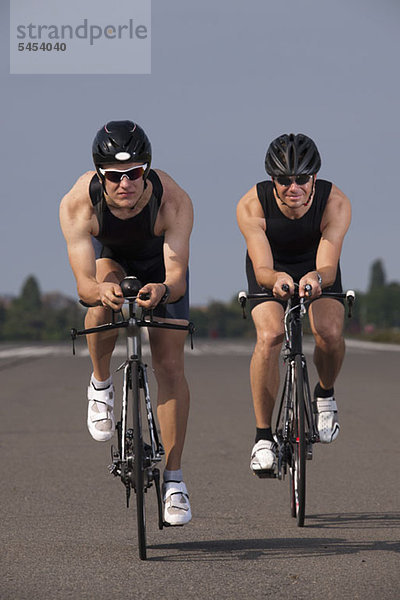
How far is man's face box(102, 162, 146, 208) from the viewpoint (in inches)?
204

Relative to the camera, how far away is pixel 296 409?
607 cm

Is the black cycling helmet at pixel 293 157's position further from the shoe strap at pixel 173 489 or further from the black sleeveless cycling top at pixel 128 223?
the shoe strap at pixel 173 489

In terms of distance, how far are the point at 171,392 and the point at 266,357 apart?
3.38ft

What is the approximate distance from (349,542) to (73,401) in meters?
10.9

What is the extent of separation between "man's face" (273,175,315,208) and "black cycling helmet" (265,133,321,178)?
0.25 ft

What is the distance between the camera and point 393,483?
784 centimetres

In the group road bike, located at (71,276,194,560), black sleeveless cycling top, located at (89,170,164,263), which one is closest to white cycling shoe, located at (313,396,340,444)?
road bike, located at (71,276,194,560)

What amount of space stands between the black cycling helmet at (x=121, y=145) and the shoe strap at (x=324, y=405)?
2298 mm

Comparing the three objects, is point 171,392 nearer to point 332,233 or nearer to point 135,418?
point 135,418

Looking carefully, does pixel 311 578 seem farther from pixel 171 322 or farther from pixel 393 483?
pixel 393 483

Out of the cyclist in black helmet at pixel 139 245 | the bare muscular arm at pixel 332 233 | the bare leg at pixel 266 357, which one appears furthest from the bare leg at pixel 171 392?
the bare muscular arm at pixel 332 233

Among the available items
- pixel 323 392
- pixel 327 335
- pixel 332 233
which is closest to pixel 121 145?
pixel 332 233

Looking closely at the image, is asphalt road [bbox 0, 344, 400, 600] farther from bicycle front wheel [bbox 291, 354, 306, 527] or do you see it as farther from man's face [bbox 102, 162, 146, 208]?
Result: man's face [bbox 102, 162, 146, 208]

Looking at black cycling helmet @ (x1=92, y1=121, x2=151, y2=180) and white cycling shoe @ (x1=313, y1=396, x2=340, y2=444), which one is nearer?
black cycling helmet @ (x1=92, y1=121, x2=151, y2=180)
